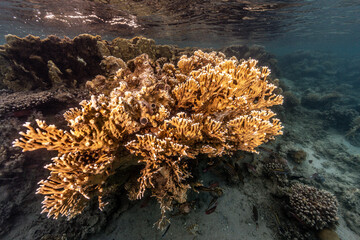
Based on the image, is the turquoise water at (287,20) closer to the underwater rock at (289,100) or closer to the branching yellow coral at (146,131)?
the underwater rock at (289,100)

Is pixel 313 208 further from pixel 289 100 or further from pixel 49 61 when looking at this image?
pixel 289 100

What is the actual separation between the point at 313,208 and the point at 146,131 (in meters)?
6.03

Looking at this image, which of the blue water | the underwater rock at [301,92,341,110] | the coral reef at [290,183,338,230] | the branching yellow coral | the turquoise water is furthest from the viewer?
the underwater rock at [301,92,341,110]

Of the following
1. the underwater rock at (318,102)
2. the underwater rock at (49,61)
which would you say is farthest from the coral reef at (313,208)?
the underwater rock at (318,102)

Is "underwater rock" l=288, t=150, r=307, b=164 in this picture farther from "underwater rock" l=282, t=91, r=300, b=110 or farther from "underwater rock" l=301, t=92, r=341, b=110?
"underwater rock" l=301, t=92, r=341, b=110

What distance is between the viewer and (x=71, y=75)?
5.55 m

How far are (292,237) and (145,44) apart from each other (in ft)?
29.4

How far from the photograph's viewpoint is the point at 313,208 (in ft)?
15.3

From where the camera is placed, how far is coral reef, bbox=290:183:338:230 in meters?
4.40

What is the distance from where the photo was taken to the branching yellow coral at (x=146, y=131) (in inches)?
76.7

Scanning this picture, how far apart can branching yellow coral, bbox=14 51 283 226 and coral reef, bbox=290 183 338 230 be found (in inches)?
122

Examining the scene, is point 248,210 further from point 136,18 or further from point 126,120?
point 136,18

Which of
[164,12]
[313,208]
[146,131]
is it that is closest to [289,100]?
[313,208]

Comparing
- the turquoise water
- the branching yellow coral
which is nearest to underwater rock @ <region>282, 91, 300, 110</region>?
the turquoise water
